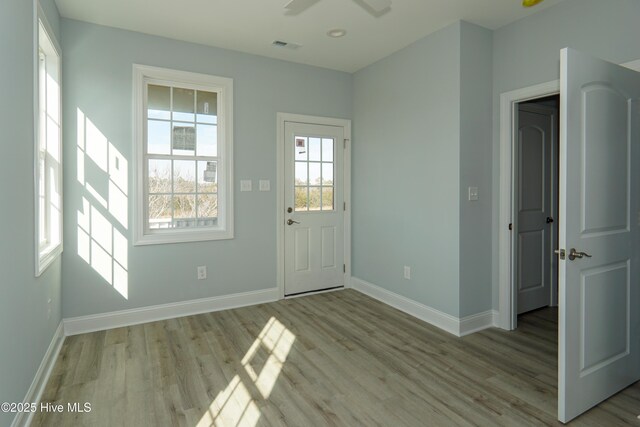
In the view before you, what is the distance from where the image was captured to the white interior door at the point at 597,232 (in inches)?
77.6

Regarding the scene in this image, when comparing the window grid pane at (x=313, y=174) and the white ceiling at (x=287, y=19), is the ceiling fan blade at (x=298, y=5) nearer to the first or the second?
the white ceiling at (x=287, y=19)

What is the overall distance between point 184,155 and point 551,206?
4022mm

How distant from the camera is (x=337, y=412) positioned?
2.12 m

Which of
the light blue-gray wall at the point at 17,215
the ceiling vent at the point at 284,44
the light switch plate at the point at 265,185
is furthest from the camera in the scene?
the light switch plate at the point at 265,185

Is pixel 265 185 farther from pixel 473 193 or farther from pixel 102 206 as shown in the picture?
pixel 473 193

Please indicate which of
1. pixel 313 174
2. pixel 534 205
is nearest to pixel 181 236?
pixel 313 174

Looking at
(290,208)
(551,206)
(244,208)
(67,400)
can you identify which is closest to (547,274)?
(551,206)

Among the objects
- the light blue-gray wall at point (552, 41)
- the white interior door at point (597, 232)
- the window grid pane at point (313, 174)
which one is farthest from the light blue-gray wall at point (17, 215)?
the light blue-gray wall at point (552, 41)

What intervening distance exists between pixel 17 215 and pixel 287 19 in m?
2.54

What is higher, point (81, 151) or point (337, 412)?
point (81, 151)

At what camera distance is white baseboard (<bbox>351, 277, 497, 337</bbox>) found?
10.8 ft

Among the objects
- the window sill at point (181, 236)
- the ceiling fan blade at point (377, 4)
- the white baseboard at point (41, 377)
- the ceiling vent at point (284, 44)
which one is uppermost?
the ceiling vent at point (284, 44)

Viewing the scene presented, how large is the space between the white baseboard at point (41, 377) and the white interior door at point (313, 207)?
2.23m

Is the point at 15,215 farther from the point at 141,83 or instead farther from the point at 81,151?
the point at 141,83
